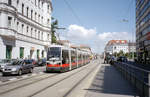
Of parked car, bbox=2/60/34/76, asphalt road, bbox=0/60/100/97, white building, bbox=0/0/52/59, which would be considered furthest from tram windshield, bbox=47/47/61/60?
white building, bbox=0/0/52/59

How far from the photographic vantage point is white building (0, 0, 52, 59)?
30219mm

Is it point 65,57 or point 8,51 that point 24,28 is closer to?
point 8,51

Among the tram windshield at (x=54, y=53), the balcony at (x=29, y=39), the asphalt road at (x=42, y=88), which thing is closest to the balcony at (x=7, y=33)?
the balcony at (x=29, y=39)

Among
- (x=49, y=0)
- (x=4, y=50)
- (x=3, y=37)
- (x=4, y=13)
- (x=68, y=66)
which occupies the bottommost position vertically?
(x=68, y=66)

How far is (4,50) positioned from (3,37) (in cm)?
185

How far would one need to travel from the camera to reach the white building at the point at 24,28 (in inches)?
1190

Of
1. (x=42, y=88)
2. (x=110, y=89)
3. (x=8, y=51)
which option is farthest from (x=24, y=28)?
(x=110, y=89)

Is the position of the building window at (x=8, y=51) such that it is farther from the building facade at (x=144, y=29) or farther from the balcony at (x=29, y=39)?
the building facade at (x=144, y=29)

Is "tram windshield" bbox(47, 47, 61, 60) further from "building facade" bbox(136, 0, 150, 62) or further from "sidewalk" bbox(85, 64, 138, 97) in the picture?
"building facade" bbox(136, 0, 150, 62)

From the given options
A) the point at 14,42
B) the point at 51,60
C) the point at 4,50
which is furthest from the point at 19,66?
the point at 14,42

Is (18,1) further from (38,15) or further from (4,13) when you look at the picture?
(38,15)

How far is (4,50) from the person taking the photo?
99.2 feet

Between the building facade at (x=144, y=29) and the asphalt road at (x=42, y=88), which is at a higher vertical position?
the building facade at (x=144, y=29)

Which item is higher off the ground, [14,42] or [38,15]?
[38,15]
